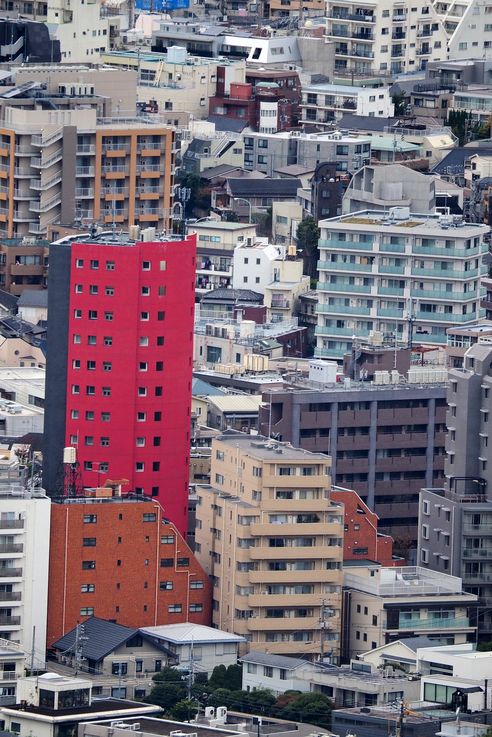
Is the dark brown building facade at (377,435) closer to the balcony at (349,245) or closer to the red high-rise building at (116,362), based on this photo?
the red high-rise building at (116,362)

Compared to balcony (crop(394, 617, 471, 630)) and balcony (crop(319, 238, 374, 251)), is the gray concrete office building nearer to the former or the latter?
balcony (crop(394, 617, 471, 630))

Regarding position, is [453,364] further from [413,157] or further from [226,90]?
[226,90]

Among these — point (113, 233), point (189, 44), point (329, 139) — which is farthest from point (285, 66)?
point (113, 233)

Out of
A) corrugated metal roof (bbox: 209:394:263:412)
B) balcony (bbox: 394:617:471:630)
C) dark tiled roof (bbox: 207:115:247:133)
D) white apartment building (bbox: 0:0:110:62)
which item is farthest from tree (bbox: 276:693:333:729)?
white apartment building (bbox: 0:0:110:62)

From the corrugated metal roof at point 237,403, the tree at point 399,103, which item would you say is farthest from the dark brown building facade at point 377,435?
the tree at point 399,103

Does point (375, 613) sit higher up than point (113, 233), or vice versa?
point (113, 233)

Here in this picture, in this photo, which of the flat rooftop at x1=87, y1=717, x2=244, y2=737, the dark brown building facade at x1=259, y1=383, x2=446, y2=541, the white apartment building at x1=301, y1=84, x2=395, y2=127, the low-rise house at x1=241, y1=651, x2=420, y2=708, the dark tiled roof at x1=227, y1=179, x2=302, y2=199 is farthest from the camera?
the white apartment building at x1=301, y1=84, x2=395, y2=127
